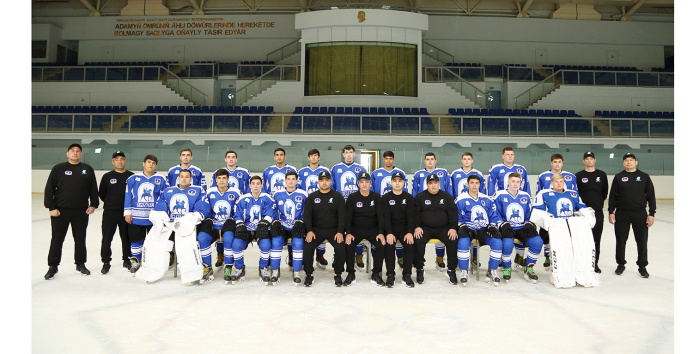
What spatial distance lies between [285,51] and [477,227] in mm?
18821

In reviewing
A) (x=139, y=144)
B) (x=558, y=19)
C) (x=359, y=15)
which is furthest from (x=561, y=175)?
(x=558, y=19)

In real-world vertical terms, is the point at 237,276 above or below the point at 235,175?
below

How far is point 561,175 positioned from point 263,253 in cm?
421

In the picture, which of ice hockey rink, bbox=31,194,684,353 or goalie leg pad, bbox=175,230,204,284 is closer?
ice hockey rink, bbox=31,194,684,353

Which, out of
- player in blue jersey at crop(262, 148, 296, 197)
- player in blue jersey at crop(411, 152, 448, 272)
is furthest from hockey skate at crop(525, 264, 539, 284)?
player in blue jersey at crop(262, 148, 296, 197)

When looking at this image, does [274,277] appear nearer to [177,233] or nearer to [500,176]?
[177,233]

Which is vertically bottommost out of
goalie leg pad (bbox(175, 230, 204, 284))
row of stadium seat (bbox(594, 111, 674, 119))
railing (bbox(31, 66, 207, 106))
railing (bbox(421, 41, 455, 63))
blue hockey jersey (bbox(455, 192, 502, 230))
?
goalie leg pad (bbox(175, 230, 204, 284))

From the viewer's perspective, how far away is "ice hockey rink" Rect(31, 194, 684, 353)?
11.8ft

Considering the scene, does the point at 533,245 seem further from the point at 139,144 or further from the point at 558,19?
the point at 558,19

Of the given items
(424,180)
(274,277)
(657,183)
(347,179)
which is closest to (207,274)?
(274,277)

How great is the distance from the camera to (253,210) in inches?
233

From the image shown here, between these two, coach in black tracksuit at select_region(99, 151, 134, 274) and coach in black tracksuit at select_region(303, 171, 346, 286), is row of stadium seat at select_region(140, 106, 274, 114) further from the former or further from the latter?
coach in black tracksuit at select_region(303, 171, 346, 286)

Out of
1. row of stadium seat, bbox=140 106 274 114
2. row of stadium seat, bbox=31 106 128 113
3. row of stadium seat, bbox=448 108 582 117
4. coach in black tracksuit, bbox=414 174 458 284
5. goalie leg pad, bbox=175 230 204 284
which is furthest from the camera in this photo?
row of stadium seat, bbox=31 106 128 113
